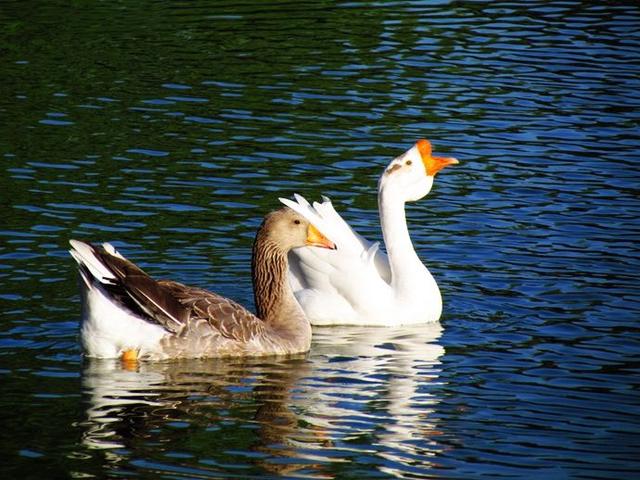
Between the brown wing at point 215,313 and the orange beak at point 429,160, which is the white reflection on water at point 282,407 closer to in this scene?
the brown wing at point 215,313

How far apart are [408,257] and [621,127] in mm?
7314

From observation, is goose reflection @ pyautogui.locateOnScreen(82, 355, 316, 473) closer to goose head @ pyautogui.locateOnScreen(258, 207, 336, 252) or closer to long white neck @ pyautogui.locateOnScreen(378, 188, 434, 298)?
goose head @ pyautogui.locateOnScreen(258, 207, 336, 252)

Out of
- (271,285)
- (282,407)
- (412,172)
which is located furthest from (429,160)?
(282,407)

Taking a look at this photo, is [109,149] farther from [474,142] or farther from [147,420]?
[147,420]

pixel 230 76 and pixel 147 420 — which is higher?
pixel 230 76

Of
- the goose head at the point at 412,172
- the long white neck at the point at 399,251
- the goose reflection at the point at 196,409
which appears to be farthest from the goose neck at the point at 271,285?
the goose head at the point at 412,172

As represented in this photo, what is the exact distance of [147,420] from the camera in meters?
10.9

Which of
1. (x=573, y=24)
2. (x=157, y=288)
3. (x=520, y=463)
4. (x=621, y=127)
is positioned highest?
(x=573, y=24)

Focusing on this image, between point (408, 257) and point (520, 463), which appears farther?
point (408, 257)

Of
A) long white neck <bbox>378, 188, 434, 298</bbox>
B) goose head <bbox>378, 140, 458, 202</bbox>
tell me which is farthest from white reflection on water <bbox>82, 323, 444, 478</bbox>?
goose head <bbox>378, 140, 458, 202</bbox>

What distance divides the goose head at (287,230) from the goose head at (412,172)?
1293mm

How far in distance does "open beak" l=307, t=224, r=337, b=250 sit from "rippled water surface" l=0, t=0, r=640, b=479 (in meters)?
0.96

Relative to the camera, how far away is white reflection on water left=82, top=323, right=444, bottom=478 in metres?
10.3

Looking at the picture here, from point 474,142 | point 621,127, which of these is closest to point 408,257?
point 474,142
